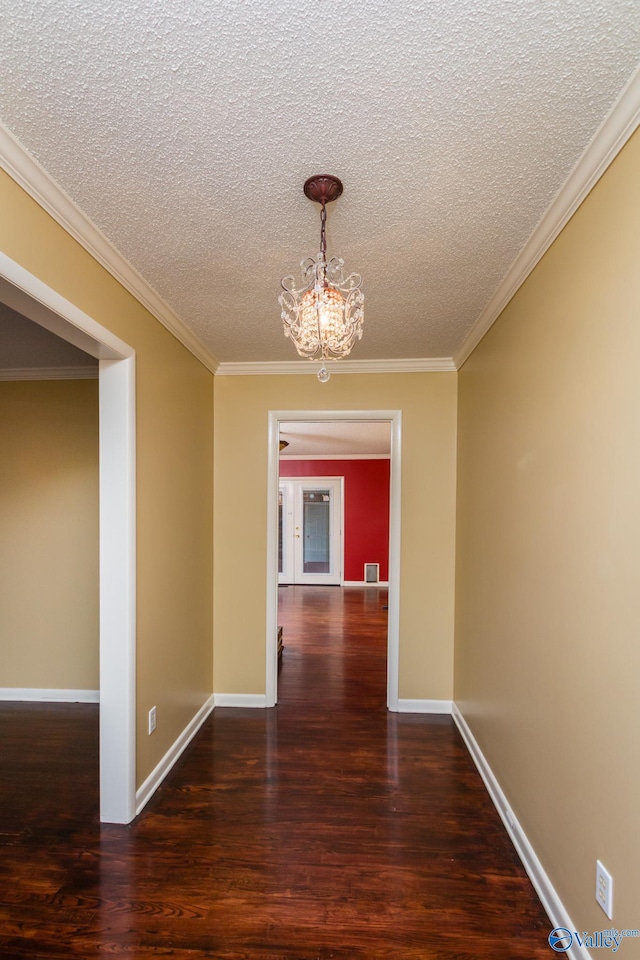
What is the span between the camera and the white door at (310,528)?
8305mm

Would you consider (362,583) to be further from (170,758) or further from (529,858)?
(529,858)

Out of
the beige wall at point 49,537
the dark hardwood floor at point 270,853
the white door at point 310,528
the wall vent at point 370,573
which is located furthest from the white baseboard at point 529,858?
the white door at point 310,528

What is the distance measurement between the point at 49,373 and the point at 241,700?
2819mm

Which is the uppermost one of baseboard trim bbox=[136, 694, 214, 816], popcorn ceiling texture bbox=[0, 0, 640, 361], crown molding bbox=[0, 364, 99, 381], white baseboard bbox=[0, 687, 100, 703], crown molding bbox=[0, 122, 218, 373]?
popcorn ceiling texture bbox=[0, 0, 640, 361]

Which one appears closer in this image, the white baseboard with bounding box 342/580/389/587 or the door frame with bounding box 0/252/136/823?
the door frame with bounding box 0/252/136/823

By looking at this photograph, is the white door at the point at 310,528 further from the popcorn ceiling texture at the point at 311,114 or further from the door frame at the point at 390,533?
the popcorn ceiling texture at the point at 311,114

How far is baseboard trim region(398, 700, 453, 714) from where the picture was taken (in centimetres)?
320

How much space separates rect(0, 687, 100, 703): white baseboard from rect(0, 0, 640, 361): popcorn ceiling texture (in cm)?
311

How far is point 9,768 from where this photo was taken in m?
2.47

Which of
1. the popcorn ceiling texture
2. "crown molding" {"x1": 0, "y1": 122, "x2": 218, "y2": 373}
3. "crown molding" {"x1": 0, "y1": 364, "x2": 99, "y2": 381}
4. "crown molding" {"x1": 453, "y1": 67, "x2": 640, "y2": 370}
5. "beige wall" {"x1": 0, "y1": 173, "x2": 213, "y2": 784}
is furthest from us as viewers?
"crown molding" {"x1": 0, "y1": 364, "x2": 99, "y2": 381}

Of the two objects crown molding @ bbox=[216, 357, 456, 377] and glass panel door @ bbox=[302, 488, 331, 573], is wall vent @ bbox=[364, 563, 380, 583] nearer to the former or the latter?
glass panel door @ bbox=[302, 488, 331, 573]

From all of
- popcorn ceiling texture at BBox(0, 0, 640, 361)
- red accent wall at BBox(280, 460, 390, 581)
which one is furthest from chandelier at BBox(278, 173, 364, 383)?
red accent wall at BBox(280, 460, 390, 581)

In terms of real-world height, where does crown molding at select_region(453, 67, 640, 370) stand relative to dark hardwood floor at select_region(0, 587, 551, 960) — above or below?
above

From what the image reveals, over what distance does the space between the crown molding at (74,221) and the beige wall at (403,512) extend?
101 cm
